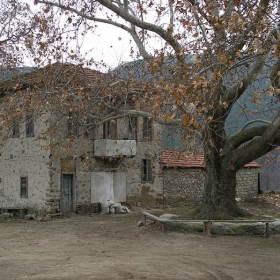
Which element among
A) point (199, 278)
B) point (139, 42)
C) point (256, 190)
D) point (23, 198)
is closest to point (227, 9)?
point (139, 42)

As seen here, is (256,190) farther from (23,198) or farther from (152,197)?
Answer: (23,198)

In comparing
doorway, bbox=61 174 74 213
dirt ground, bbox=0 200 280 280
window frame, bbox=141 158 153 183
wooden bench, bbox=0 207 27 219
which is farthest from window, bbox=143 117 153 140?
wooden bench, bbox=0 207 27 219

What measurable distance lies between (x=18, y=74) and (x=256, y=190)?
1660 centimetres

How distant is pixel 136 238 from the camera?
13531mm

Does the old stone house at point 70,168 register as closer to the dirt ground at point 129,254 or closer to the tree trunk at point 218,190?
the dirt ground at point 129,254

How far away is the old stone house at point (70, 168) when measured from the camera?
20047 millimetres

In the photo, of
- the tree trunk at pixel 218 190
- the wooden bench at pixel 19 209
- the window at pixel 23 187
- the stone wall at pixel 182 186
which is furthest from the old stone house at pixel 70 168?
the tree trunk at pixel 218 190

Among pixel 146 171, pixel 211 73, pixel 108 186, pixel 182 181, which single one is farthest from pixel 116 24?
pixel 182 181

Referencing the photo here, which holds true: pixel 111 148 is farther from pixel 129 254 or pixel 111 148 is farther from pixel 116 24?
pixel 129 254

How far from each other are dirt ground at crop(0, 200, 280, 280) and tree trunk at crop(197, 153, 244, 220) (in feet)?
3.87

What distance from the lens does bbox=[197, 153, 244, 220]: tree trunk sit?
568 inches

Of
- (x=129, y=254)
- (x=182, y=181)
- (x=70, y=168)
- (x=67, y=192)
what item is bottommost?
(x=129, y=254)

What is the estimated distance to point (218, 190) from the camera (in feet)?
47.6

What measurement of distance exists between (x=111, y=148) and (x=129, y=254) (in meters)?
10.9
